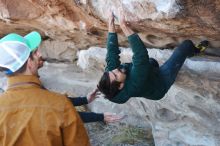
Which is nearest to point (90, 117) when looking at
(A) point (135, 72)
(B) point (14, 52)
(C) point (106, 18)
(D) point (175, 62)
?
(A) point (135, 72)

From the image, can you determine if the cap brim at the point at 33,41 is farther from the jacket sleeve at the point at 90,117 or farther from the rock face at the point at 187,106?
the rock face at the point at 187,106

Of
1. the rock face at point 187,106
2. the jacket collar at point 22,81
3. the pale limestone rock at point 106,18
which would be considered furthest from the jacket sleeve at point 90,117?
the rock face at point 187,106

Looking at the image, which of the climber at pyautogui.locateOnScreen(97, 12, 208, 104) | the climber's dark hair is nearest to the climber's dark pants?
the climber at pyautogui.locateOnScreen(97, 12, 208, 104)

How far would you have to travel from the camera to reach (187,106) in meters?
4.18

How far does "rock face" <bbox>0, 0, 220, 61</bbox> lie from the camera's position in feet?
10.2

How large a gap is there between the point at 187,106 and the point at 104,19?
1244 mm

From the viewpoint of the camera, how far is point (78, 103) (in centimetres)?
329

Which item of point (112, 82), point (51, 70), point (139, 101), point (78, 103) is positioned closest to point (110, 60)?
point (112, 82)

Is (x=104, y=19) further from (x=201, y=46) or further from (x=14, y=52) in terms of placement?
(x=14, y=52)

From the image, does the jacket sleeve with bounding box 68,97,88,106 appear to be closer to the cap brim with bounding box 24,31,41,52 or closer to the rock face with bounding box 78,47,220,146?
the cap brim with bounding box 24,31,41,52

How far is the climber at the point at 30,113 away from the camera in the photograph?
213 cm

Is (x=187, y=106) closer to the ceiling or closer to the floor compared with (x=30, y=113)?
closer to the floor

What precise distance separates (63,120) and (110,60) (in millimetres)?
1271

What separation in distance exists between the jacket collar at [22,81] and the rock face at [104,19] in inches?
52.9
